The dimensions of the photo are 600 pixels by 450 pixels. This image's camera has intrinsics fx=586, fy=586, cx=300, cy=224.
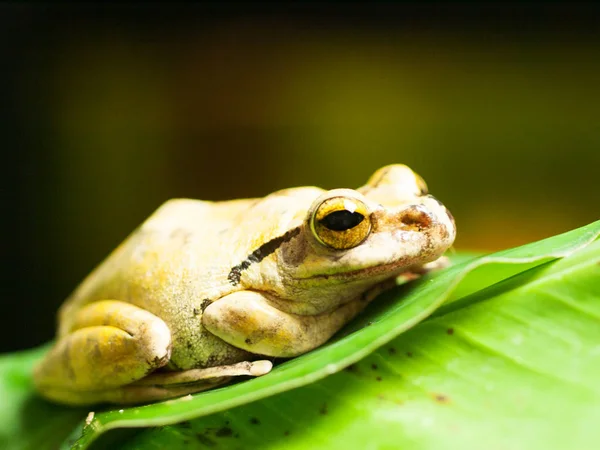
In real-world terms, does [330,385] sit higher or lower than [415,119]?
lower

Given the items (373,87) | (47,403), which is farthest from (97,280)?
(373,87)

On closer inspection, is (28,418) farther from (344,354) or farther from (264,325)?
(344,354)

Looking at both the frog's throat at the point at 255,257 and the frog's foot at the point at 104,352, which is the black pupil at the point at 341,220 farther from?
the frog's foot at the point at 104,352

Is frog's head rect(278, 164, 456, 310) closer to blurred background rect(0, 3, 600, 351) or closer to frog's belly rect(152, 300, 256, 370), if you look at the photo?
frog's belly rect(152, 300, 256, 370)

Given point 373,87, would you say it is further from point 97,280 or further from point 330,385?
point 330,385

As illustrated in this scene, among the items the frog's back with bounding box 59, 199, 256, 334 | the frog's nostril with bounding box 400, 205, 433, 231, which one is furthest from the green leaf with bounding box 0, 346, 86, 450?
the frog's nostril with bounding box 400, 205, 433, 231

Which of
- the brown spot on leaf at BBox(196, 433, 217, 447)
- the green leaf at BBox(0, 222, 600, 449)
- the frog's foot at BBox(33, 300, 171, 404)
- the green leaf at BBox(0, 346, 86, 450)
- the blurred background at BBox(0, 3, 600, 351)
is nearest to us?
the green leaf at BBox(0, 222, 600, 449)

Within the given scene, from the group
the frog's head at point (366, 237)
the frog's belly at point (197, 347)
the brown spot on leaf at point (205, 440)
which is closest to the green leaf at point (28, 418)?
the frog's belly at point (197, 347)
